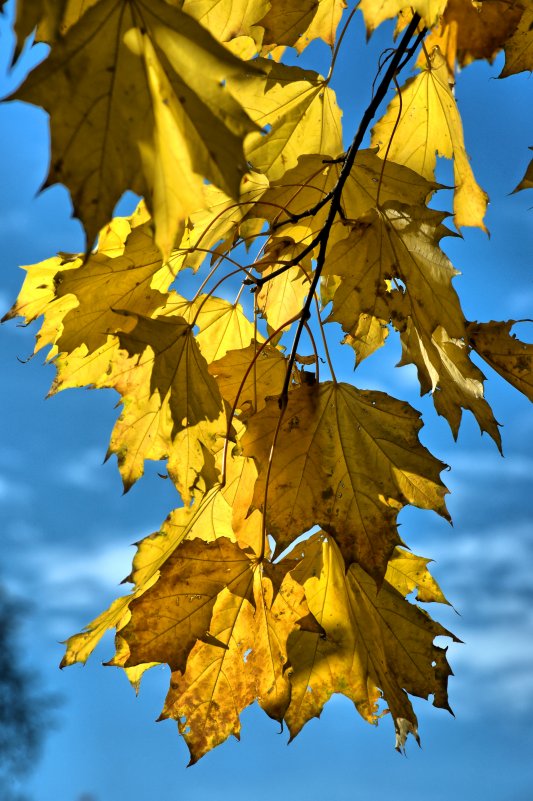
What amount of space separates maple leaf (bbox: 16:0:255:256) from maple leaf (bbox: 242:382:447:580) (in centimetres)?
37

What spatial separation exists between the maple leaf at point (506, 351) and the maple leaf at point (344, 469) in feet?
0.83

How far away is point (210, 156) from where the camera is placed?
24.8 inches

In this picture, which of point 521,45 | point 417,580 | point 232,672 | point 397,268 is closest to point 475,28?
point 521,45

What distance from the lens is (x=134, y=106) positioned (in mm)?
660

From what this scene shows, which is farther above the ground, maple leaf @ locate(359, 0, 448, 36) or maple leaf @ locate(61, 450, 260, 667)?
maple leaf @ locate(359, 0, 448, 36)

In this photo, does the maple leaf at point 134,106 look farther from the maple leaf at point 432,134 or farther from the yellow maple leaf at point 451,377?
the maple leaf at point 432,134

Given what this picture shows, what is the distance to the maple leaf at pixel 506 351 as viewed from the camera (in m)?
1.20

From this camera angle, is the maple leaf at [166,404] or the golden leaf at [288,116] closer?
the maple leaf at [166,404]

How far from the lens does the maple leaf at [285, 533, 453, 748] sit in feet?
3.64

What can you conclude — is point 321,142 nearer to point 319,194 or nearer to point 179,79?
point 319,194

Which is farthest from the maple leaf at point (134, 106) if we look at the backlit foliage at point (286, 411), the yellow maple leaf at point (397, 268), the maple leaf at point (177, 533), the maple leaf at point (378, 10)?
the maple leaf at point (177, 533)

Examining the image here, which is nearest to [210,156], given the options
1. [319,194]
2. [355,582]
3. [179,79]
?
[179,79]

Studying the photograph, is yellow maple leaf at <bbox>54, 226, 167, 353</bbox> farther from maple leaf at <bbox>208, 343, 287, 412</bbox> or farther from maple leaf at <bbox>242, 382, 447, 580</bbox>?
maple leaf at <bbox>242, 382, 447, 580</bbox>

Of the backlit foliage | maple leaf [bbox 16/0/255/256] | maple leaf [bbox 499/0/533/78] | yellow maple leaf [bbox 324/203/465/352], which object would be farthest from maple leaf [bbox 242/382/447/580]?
maple leaf [bbox 499/0/533/78]
